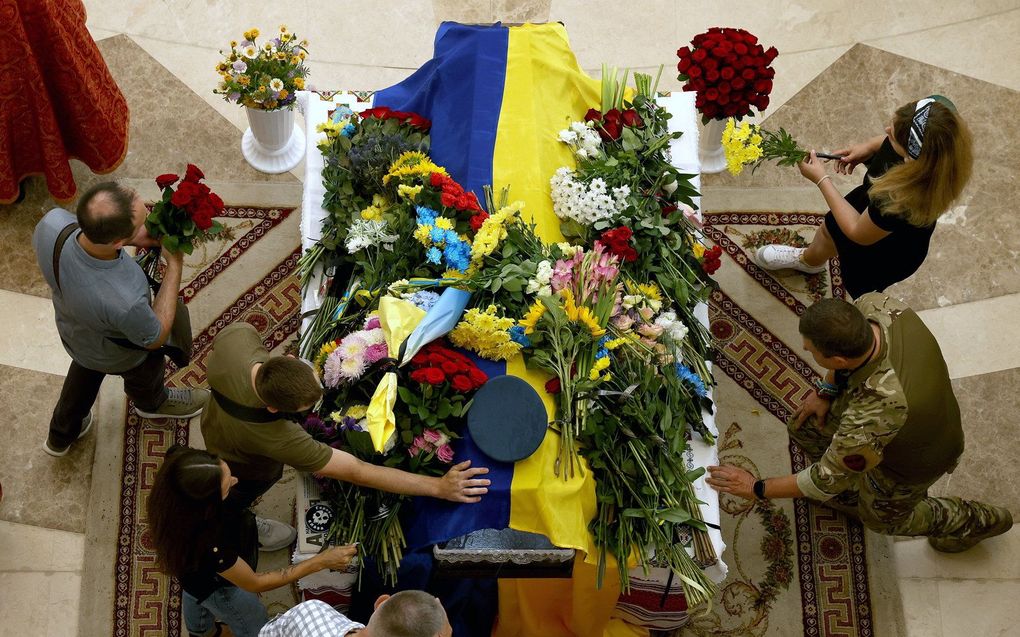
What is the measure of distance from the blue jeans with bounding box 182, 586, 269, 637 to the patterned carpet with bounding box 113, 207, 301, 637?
39 centimetres

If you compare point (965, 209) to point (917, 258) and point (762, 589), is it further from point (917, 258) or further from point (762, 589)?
point (762, 589)

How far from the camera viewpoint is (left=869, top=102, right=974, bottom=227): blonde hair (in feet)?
9.97

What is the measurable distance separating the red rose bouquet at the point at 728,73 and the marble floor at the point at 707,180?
0.76 meters

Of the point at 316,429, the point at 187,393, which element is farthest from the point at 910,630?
the point at 187,393

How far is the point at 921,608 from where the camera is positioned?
3689 millimetres

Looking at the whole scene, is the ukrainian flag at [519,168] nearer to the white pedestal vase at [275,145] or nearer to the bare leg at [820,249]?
the white pedestal vase at [275,145]

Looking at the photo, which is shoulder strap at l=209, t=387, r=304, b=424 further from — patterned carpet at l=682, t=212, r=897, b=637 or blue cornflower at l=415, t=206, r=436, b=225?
patterned carpet at l=682, t=212, r=897, b=637

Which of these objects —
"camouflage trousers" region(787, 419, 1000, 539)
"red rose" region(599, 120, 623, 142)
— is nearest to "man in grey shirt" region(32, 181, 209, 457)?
"red rose" region(599, 120, 623, 142)

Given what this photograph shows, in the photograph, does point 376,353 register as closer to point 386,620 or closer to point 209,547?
point 209,547

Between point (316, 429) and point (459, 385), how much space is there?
1.60 ft

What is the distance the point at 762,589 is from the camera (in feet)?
12.2

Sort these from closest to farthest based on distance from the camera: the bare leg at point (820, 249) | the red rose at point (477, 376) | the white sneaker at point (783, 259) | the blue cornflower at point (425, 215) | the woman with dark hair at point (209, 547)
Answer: the woman with dark hair at point (209, 547)
the red rose at point (477, 376)
the blue cornflower at point (425, 215)
the bare leg at point (820, 249)
the white sneaker at point (783, 259)

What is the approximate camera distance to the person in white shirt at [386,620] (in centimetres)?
229

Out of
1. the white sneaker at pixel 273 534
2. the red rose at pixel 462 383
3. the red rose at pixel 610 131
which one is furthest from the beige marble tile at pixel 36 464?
the red rose at pixel 610 131
